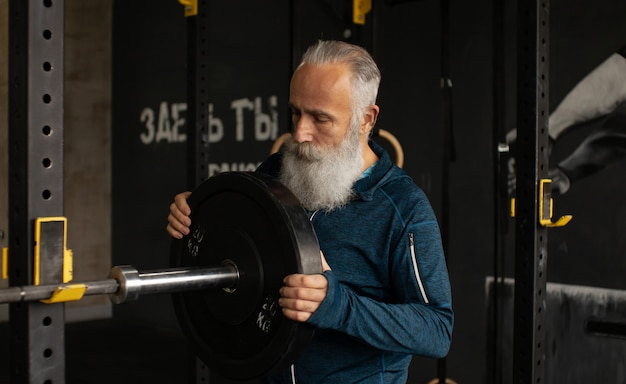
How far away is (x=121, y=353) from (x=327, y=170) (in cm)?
374

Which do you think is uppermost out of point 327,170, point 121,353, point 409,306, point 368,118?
point 368,118

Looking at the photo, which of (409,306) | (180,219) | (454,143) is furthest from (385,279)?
(454,143)

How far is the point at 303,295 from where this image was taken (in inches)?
Result: 43.9

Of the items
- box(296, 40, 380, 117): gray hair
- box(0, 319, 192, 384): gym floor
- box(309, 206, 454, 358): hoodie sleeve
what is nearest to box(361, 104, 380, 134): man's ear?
box(296, 40, 380, 117): gray hair

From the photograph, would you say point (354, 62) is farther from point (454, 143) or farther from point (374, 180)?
point (454, 143)

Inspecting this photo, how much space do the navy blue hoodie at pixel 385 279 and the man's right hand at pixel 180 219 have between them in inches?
10.7

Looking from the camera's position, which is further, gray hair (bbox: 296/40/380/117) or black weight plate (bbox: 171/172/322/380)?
gray hair (bbox: 296/40/380/117)

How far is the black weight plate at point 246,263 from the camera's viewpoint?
1171 mm

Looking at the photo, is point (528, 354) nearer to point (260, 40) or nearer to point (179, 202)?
point (179, 202)

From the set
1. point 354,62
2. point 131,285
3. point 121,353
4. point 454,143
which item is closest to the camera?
point 131,285

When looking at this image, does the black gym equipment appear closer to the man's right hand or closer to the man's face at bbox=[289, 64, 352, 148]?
the man's right hand

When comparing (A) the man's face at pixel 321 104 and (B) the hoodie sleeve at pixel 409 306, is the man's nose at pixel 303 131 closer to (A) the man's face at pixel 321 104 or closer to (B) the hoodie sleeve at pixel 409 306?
(A) the man's face at pixel 321 104

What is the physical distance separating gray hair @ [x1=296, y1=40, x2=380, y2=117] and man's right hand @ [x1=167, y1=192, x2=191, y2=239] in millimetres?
398

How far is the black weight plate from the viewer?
3.84 feet
